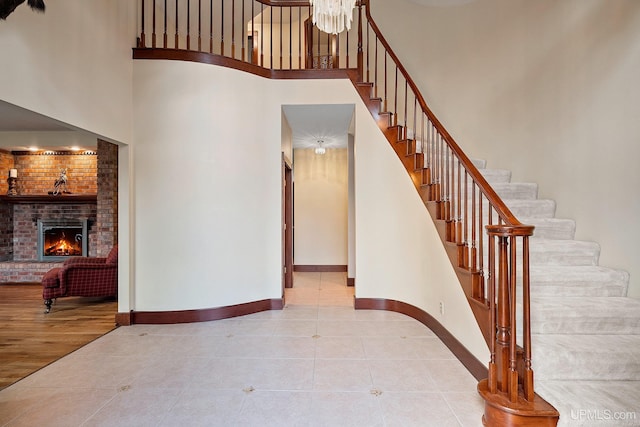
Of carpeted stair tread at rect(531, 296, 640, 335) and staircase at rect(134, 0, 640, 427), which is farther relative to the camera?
carpeted stair tread at rect(531, 296, 640, 335)

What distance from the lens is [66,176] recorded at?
6.45 meters

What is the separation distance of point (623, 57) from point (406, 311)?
10.7ft

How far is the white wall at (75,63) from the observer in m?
2.34

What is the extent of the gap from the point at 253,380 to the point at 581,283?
9.19ft

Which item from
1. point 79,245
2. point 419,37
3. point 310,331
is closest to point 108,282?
point 79,245

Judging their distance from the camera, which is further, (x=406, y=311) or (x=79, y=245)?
(x=79, y=245)

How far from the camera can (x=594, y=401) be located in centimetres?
188

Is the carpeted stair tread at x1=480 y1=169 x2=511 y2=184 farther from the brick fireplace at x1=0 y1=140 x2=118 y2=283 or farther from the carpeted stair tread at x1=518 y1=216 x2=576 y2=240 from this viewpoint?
the brick fireplace at x1=0 y1=140 x2=118 y2=283

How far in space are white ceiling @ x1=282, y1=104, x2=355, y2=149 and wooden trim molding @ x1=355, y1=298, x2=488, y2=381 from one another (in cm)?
262

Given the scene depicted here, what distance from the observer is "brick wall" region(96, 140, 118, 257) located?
5.50 m

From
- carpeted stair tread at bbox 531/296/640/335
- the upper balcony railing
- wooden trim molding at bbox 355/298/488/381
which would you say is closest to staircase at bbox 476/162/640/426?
carpeted stair tread at bbox 531/296/640/335

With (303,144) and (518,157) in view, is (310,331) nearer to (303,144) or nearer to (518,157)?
(518,157)

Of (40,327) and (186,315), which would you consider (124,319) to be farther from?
(40,327)

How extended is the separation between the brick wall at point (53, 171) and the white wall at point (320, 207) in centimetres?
416
